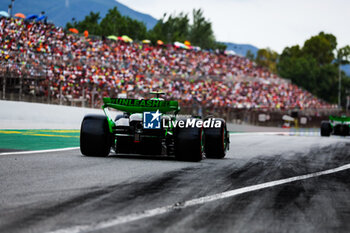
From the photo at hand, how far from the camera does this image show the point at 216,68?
52688mm

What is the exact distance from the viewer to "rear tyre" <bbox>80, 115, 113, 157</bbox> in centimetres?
962

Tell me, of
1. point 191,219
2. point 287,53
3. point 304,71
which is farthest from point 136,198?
point 287,53

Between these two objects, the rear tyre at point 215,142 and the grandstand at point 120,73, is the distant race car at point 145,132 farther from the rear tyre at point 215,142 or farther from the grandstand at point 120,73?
the grandstand at point 120,73

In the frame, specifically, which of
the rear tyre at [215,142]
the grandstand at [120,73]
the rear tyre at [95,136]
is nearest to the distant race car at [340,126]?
the grandstand at [120,73]

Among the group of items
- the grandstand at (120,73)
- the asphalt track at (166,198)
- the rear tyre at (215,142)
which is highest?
the grandstand at (120,73)

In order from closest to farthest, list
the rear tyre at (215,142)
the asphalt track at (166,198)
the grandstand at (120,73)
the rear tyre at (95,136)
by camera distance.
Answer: the asphalt track at (166,198)
the rear tyre at (95,136)
the rear tyre at (215,142)
the grandstand at (120,73)

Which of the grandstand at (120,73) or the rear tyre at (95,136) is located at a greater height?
the grandstand at (120,73)

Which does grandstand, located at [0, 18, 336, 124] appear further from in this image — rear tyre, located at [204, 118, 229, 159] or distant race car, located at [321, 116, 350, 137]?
rear tyre, located at [204, 118, 229, 159]

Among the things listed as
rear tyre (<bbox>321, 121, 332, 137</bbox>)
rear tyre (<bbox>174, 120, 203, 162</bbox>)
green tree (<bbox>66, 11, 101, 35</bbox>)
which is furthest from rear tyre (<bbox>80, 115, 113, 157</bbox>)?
green tree (<bbox>66, 11, 101, 35</bbox>)

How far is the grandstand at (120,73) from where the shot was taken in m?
26.2

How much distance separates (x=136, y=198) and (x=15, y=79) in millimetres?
20391

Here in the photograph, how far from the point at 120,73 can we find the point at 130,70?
195 centimetres

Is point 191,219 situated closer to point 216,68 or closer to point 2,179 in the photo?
point 2,179

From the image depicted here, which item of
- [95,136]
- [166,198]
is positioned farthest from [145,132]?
[166,198]
